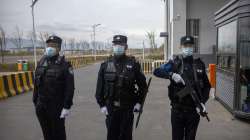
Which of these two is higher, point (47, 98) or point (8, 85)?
point (47, 98)

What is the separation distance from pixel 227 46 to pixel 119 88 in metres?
4.52

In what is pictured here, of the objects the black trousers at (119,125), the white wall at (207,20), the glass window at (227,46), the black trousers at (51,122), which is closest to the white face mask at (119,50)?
the black trousers at (119,125)

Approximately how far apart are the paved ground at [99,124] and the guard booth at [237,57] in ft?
1.35

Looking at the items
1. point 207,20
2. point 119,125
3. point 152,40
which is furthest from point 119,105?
point 152,40

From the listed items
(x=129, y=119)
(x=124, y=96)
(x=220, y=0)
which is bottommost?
(x=129, y=119)

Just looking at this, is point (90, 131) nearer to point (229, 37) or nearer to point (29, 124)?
point (29, 124)

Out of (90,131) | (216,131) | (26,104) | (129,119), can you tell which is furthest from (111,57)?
(26,104)

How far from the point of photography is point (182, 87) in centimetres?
345

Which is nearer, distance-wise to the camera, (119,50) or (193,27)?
(119,50)

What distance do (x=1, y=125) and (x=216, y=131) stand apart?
4.64 metres

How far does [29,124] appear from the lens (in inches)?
235

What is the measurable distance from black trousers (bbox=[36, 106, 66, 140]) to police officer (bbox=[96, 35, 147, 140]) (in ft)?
2.33

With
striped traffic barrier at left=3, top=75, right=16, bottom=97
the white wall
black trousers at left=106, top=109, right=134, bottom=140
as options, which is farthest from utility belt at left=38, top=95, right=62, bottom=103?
the white wall

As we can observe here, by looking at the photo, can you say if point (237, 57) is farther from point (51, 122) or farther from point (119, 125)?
point (51, 122)
